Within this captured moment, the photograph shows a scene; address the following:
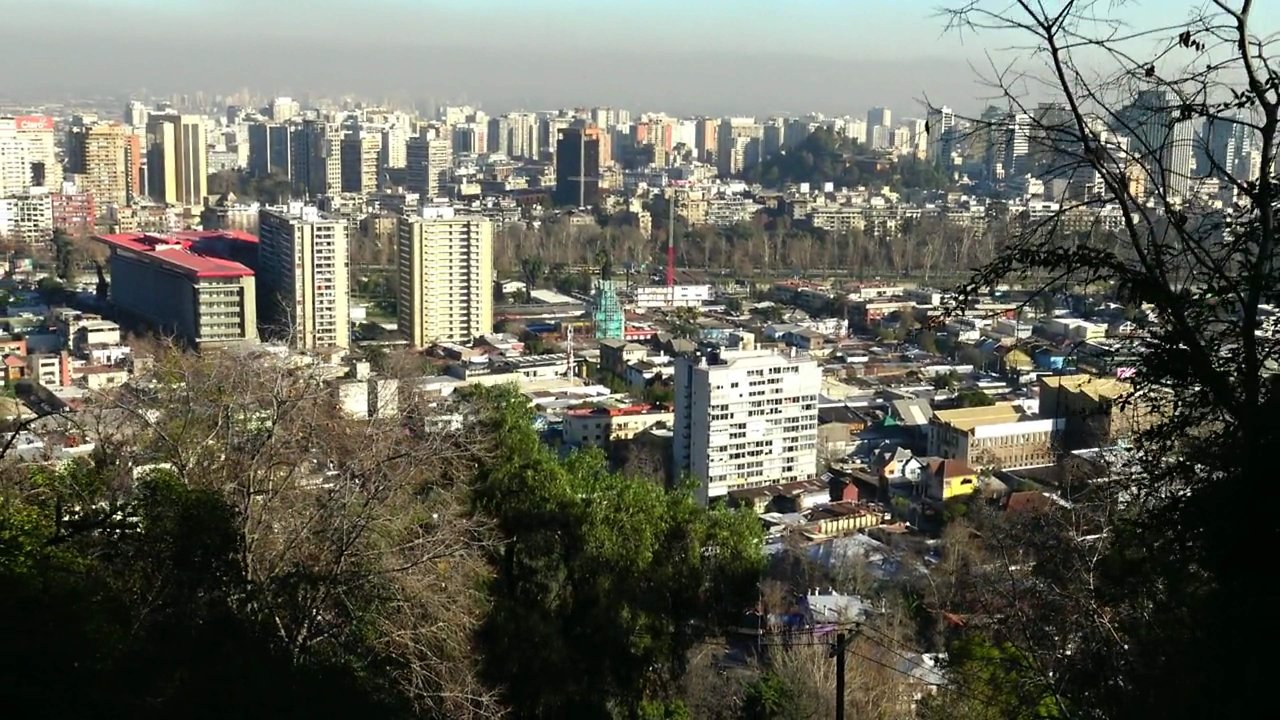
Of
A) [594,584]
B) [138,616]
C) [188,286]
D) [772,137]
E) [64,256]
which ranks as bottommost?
[64,256]

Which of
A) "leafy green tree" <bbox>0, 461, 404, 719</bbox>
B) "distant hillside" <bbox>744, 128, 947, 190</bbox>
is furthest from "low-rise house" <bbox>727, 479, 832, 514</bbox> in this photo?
"distant hillside" <bbox>744, 128, 947, 190</bbox>

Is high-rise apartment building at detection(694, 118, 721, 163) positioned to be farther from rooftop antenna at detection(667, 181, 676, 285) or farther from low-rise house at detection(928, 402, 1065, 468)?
low-rise house at detection(928, 402, 1065, 468)

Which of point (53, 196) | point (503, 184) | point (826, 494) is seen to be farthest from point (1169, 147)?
point (503, 184)

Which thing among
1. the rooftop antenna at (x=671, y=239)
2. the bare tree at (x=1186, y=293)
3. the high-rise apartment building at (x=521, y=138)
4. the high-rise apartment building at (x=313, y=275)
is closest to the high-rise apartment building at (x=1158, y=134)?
the bare tree at (x=1186, y=293)

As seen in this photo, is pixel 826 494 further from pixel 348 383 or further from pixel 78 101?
pixel 78 101

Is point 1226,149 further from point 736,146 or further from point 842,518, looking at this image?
point 736,146

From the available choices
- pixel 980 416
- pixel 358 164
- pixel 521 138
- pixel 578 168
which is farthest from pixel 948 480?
pixel 521 138
